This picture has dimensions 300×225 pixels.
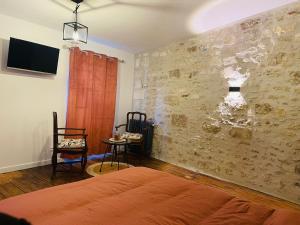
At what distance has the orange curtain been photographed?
12.6 ft

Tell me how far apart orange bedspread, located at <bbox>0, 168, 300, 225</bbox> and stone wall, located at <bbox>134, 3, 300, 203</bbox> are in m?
1.77

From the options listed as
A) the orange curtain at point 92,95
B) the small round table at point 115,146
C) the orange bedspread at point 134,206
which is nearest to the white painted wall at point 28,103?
the orange curtain at point 92,95

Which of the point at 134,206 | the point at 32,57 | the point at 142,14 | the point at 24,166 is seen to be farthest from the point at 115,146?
the point at 134,206

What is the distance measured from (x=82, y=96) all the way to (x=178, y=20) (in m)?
2.17

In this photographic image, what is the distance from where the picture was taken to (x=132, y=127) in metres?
4.64

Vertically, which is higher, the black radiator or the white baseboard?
the black radiator

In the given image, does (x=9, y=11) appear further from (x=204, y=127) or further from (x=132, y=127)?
(x=204, y=127)

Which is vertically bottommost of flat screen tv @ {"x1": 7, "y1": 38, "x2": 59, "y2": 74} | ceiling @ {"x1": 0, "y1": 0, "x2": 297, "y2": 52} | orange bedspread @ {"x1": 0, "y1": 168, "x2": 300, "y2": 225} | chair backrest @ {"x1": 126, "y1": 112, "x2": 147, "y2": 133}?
orange bedspread @ {"x1": 0, "y1": 168, "x2": 300, "y2": 225}

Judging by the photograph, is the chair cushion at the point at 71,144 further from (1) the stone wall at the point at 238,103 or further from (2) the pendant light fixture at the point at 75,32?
(1) the stone wall at the point at 238,103

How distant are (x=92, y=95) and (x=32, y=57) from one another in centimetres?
123

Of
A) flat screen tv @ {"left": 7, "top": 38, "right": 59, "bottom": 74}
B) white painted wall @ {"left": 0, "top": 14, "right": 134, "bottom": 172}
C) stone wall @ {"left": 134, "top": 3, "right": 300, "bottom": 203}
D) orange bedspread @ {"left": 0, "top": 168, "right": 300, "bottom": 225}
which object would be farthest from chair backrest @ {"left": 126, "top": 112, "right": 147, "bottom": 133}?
orange bedspread @ {"left": 0, "top": 168, "right": 300, "bottom": 225}

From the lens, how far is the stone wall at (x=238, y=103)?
2715 millimetres

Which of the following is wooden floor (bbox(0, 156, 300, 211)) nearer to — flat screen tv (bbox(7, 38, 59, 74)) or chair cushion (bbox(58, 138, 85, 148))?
chair cushion (bbox(58, 138, 85, 148))

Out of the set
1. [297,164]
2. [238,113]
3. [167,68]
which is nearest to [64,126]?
[167,68]
